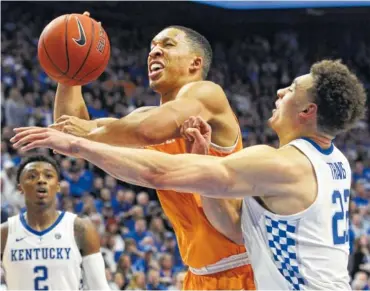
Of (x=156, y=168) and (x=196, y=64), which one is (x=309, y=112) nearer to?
(x=156, y=168)

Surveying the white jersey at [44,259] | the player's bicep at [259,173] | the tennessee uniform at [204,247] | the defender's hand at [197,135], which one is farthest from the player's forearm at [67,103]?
the player's bicep at [259,173]

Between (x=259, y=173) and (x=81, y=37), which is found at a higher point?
(x=81, y=37)

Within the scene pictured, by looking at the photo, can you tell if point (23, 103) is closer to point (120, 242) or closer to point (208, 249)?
point (120, 242)

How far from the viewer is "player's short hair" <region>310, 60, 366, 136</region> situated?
3.16 meters

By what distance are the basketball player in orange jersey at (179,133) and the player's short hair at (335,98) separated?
1.92 feet

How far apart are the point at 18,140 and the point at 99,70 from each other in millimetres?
1231

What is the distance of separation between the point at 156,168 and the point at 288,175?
1.67 ft

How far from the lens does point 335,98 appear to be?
125 inches

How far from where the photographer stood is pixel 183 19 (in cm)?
1425

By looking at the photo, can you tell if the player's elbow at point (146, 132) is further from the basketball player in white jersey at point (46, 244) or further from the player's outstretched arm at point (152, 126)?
the basketball player in white jersey at point (46, 244)

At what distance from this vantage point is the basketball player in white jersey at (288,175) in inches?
117

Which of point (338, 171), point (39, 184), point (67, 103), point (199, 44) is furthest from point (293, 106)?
point (39, 184)

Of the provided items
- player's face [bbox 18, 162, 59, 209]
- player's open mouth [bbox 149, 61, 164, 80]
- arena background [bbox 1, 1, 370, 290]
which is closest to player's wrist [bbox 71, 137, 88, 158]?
player's open mouth [bbox 149, 61, 164, 80]

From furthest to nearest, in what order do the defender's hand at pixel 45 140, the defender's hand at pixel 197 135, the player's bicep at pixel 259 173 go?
the defender's hand at pixel 197 135, the player's bicep at pixel 259 173, the defender's hand at pixel 45 140
